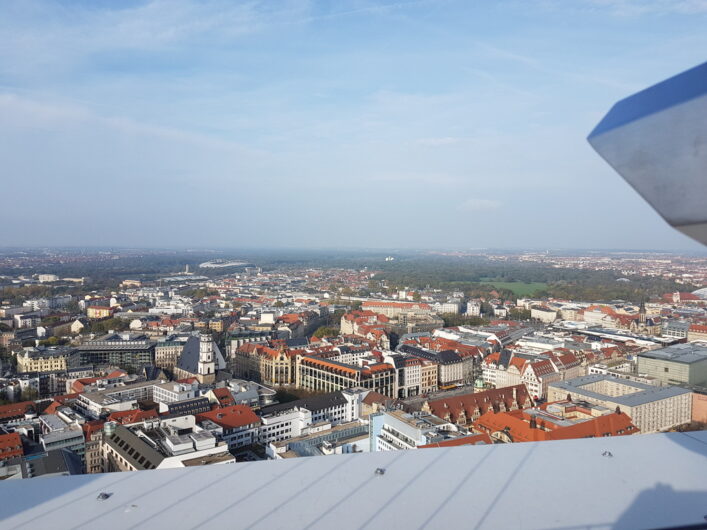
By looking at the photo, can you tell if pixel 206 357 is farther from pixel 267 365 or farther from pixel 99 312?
pixel 99 312

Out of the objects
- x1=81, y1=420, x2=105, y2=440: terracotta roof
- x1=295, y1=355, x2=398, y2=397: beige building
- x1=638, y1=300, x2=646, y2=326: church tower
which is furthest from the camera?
x1=638, y1=300, x2=646, y2=326: church tower

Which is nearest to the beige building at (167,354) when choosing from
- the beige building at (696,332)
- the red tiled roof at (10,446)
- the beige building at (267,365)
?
the beige building at (267,365)

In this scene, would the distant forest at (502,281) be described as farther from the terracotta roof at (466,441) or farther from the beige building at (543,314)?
the terracotta roof at (466,441)

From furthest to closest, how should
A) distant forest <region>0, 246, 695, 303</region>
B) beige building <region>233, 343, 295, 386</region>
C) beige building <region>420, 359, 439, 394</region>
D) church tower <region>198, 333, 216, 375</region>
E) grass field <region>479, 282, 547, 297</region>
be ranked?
1. grass field <region>479, 282, 547, 297</region>
2. distant forest <region>0, 246, 695, 303</region>
3. beige building <region>233, 343, 295, 386</region>
4. beige building <region>420, 359, 439, 394</region>
5. church tower <region>198, 333, 216, 375</region>

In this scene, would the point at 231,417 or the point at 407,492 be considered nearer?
the point at 407,492

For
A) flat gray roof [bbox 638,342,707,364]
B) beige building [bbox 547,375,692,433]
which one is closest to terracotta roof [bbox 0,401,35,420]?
beige building [bbox 547,375,692,433]

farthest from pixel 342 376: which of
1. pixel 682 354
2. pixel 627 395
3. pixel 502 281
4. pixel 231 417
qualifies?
pixel 502 281

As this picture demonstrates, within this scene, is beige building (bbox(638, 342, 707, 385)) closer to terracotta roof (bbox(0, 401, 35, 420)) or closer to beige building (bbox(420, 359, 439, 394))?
beige building (bbox(420, 359, 439, 394))
